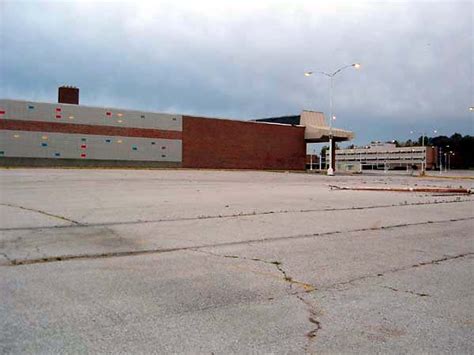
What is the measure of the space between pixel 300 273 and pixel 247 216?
618 centimetres

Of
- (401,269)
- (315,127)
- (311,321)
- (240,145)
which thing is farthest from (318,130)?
(311,321)

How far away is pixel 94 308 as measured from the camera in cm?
520

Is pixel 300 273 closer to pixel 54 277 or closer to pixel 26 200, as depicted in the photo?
pixel 54 277

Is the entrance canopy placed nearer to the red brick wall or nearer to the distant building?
the red brick wall

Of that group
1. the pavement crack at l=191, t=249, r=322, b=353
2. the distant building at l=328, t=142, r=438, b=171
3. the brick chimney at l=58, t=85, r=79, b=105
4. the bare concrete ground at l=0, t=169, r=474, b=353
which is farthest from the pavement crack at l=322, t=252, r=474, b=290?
the distant building at l=328, t=142, r=438, b=171

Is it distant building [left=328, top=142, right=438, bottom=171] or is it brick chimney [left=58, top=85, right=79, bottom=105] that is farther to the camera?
distant building [left=328, top=142, right=438, bottom=171]

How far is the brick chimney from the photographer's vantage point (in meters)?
63.2

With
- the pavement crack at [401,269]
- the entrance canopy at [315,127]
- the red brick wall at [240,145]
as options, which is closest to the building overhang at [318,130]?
the entrance canopy at [315,127]

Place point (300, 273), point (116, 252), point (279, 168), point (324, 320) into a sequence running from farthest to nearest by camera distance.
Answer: point (279, 168) → point (116, 252) → point (300, 273) → point (324, 320)

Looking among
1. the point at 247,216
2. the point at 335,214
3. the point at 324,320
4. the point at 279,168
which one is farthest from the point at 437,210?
the point at 279,168

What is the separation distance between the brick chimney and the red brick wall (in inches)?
563

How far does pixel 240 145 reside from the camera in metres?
70.7

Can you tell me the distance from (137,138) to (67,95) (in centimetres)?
1085

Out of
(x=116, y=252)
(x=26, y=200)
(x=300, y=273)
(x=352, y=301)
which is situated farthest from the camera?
(x=26, y=200)
